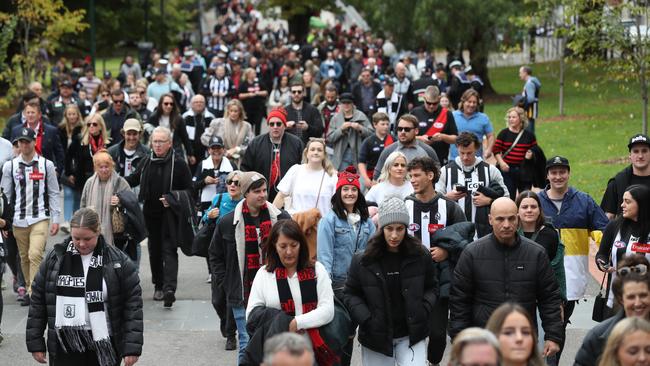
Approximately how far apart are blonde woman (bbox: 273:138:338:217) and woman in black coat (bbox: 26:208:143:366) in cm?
→ 368

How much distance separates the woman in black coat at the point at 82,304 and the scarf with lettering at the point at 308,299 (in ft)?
3.55

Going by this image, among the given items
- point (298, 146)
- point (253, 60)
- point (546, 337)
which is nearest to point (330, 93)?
point (298, 146)

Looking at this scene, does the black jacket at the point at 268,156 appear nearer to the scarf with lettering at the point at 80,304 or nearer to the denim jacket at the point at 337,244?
the denim jacket at the point at 337,244

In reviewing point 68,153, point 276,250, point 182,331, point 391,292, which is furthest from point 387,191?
point 68,153

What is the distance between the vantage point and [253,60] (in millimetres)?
36344

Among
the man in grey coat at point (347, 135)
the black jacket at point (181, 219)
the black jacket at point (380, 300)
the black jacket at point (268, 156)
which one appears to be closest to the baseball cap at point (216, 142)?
the black jacket at point (268, 156)

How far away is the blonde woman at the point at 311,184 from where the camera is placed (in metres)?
12.6

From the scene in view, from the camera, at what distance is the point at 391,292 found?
362 inches

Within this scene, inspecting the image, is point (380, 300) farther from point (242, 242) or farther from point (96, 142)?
point (96, 142)

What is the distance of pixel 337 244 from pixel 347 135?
7.03m

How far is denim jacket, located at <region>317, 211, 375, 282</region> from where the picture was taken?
33.7 ft

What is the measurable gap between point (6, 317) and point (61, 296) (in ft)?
16.2

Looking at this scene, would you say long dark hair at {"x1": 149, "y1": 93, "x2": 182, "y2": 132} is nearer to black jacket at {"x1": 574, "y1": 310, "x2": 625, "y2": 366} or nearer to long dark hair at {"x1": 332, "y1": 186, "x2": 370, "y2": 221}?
long dark hair at {"x1": 332, "y1": 186, "x2": 370, "y2": 221}

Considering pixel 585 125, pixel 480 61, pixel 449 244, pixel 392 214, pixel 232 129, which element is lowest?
pixel 585 125
